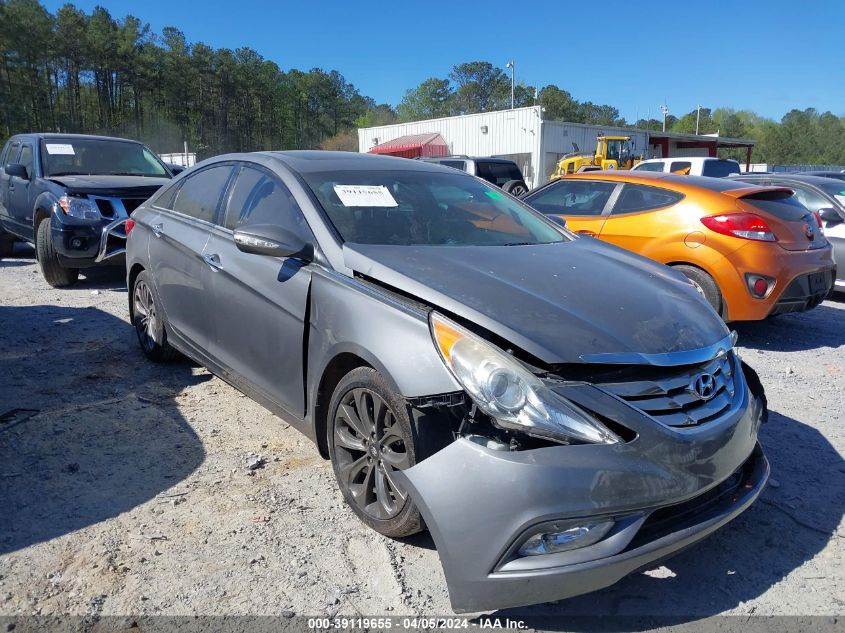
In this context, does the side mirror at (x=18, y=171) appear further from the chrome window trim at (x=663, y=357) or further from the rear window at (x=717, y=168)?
the rear window at (x=717, y=168)

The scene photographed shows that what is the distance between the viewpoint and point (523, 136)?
33125mm

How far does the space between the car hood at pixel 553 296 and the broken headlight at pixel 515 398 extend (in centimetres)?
10

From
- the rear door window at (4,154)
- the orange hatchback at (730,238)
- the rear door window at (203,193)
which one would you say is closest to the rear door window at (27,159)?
the rear door window at (4,154)

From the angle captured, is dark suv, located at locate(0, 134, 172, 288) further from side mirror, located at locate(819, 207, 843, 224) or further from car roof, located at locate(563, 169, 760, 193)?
side mirror, located at locate(819, 207, 843, 224)

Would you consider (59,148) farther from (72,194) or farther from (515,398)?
(515,398)

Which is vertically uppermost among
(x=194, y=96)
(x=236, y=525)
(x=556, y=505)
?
(x=194, y=96)

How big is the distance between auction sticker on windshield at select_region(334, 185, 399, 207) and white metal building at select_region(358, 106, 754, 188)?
28.8m

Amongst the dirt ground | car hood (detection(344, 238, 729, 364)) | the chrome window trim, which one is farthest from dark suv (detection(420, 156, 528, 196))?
the chrome window trim

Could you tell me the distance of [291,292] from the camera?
298 centimetres

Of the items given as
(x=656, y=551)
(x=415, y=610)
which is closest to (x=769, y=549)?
(x=656, y=551)

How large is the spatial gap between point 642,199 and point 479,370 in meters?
4.65

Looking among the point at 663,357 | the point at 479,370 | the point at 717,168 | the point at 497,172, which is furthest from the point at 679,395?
the point at 717,168

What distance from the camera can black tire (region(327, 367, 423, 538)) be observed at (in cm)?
238

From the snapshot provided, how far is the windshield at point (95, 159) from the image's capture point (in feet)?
27.1
